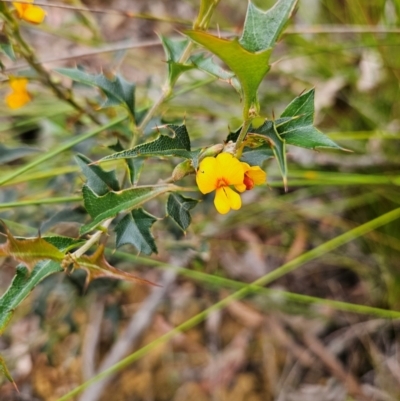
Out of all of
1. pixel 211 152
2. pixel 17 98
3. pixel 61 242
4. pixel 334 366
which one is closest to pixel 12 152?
pixel 17 98

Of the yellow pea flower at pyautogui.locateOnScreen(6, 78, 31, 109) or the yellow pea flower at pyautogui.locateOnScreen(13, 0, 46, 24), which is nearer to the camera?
the yellow pea flower at pyautogui.locateOnScreen(13, 0, 46, 24)

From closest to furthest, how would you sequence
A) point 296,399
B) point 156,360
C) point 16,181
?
point 16,181 < point 296,399 < point 156,360

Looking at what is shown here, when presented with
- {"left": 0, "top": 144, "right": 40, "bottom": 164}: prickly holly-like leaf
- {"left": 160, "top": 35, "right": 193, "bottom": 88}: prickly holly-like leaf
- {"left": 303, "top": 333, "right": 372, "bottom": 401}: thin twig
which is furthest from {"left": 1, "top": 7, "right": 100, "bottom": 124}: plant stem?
{"left": 303, "top": 333, "right": 372, "bottom": 401}: thin twig

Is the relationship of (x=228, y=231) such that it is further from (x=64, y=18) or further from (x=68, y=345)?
(x=64, y=18)

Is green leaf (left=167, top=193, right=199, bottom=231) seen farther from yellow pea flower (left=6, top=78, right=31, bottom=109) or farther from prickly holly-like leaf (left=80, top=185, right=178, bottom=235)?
yellow pea flower (left=6, top=78, right=31, bottom=109)

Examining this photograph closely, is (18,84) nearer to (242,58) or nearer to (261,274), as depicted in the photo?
(242,58)

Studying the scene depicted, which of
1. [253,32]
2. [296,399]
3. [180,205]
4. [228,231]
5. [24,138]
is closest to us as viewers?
[253,32]

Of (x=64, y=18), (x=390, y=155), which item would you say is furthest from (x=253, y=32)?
Answer: (x=64, y=18)

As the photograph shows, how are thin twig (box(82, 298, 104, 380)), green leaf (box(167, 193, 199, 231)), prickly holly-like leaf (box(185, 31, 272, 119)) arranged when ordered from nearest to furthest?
prickly holly-like leaf (box(185, 31, 272, 119)) < green leaf (box(167, 193, 199, 231)) < thin twig (box(82, 298, 104, 380))
